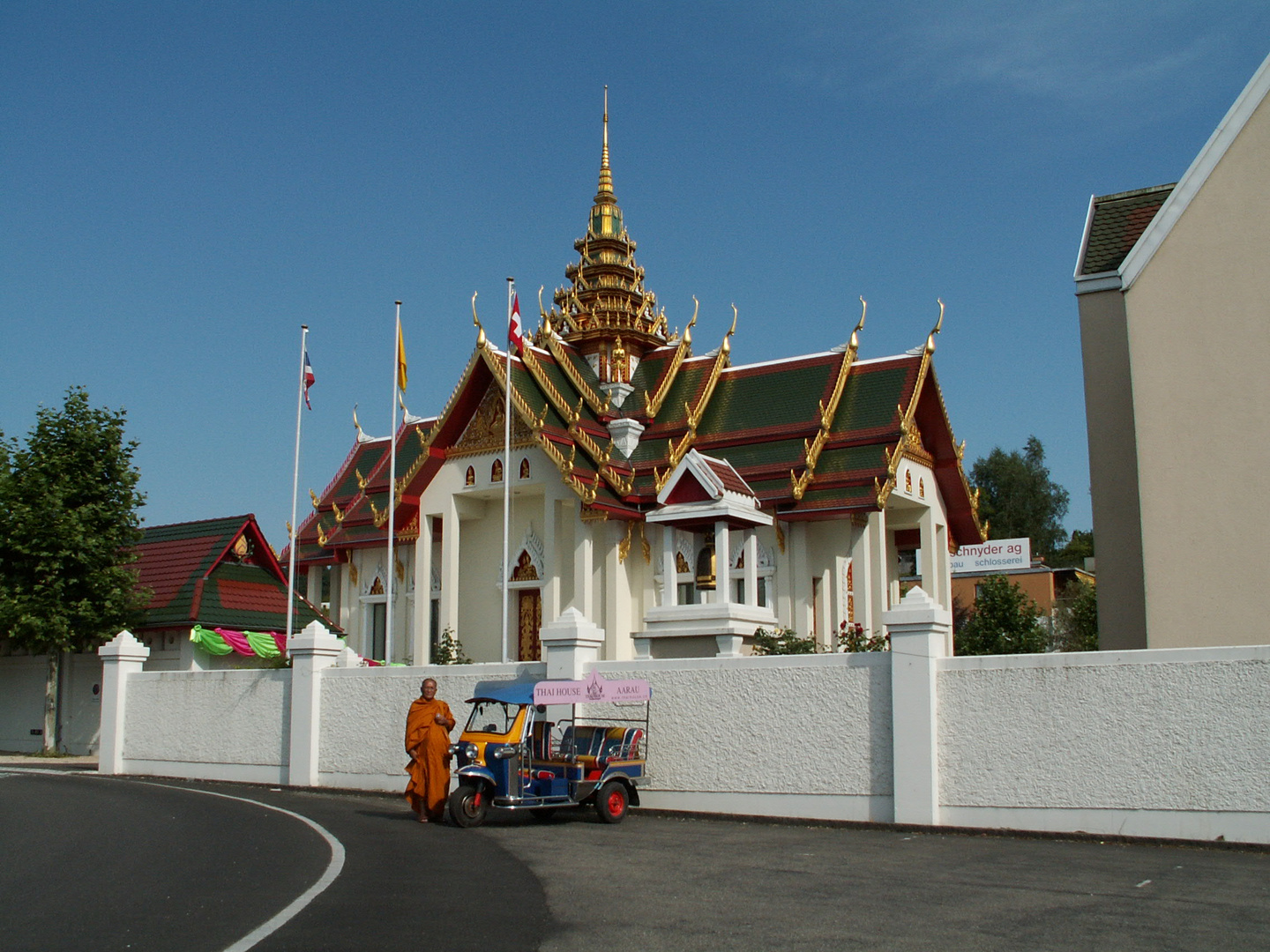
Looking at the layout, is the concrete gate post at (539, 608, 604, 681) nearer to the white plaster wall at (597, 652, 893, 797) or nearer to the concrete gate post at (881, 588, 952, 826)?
the white plaster wall at (597, 652, 893, 797)

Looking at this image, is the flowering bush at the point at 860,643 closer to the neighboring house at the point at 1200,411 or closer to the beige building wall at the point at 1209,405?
the neighboring house at the point at 1200,411

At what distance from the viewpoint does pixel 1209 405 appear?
1384cm

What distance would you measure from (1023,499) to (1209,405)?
56.4 meters

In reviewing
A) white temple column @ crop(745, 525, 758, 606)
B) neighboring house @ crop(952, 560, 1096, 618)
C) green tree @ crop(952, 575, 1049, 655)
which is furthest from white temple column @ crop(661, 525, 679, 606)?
neighboring house @ crop(952, 560, 1096, 618)

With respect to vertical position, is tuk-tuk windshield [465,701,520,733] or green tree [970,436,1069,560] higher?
green tree [970,436,1069,560]

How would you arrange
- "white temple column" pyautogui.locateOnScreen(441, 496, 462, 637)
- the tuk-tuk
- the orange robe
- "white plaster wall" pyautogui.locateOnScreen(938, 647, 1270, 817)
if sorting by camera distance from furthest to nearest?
"white temple column" pyautogui.locateOnScreen(441, 496, 462, 637) → the orange robe → the tuk-tuk → "white plaster wall" pyautogui.locateOnScreen(938, 647, 1270, 817)

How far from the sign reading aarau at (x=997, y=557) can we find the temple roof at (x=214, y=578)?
34.9 metres

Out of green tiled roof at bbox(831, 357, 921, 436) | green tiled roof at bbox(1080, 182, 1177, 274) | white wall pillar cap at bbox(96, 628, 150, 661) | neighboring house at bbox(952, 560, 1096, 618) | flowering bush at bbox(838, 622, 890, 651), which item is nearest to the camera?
green tiled roof at bbox(1080, 182, 1177, 274)

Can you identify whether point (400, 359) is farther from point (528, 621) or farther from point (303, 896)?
point (303, 896)

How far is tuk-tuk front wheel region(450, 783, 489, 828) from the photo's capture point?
12.0m

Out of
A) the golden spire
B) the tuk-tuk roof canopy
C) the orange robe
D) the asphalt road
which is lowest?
the asphalt road

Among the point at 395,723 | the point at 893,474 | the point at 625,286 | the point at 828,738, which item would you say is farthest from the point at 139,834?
the point at 625,286

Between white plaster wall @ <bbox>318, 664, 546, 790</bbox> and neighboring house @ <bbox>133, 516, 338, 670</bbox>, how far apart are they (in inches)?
326

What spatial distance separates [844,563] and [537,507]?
6.82m
